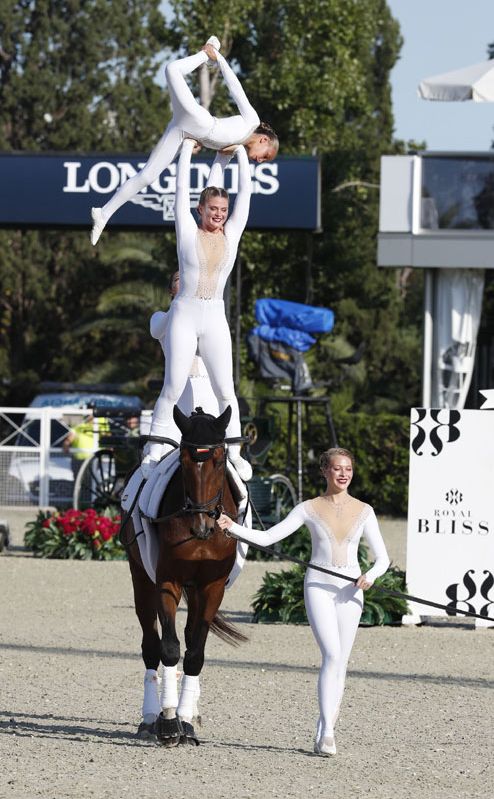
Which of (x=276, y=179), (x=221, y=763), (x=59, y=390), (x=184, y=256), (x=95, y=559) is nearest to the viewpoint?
(x=221, y=763)

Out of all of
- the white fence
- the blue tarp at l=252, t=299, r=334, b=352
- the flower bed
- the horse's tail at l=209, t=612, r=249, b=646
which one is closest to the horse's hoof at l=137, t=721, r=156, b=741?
the horse's tail at l=209, t=612, r=249, b=646

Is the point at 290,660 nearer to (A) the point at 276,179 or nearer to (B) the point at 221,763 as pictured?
(B) the point at 221,763

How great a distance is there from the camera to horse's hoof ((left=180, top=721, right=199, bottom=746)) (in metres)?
7.49

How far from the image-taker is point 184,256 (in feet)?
25.3

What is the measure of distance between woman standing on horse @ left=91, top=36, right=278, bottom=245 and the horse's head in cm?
119

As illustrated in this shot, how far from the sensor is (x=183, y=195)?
7.71 metres

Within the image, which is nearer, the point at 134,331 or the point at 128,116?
the point at 134,331

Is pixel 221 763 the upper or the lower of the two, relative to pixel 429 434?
lower

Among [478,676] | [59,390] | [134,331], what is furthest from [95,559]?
[134,331]

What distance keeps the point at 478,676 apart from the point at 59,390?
23.1 meters

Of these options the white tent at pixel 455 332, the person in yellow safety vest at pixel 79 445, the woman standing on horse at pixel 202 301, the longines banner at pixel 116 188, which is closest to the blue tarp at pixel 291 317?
the white tent at pixel 455 332

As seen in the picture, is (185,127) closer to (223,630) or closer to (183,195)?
(183,195)

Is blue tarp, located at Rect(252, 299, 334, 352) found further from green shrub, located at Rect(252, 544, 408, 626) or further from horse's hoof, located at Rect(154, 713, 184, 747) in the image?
horse's hoof, located at Rect(154, 713, 184, 747)

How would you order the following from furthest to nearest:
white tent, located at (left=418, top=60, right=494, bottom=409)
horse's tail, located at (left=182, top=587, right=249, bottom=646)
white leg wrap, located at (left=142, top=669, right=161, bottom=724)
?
white tent, located at (left=418, top=60, right=494, bottom=409) → horse's tail, located at (left=182, top=587, right=249, bottom=646) → white leg wrap, located at (left=142, top=669, right=161, bottom=724)
